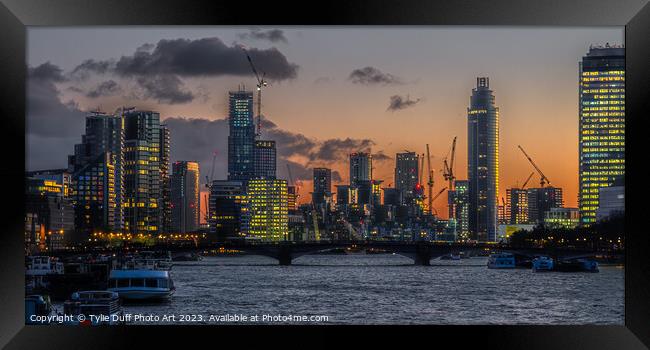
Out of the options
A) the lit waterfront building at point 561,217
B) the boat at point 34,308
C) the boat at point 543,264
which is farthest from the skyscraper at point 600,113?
the boat at point 34,308

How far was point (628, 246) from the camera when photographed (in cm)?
1131

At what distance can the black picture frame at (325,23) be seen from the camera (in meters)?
10.5

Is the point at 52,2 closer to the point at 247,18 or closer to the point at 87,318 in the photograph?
→ the point at 247,18

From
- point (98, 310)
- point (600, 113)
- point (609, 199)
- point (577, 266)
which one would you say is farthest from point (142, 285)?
point (600, 113)

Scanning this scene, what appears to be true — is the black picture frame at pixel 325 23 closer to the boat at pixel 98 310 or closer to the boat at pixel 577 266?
the boat at pixel 98 310

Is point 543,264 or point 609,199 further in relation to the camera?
point 609,199

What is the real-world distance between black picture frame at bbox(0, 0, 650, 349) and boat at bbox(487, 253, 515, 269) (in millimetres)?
56032

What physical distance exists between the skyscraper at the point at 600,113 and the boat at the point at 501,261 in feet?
153

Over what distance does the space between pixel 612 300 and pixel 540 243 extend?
39443 mm

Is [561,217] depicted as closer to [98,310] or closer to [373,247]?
[373,247]

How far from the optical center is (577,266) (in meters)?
61.6

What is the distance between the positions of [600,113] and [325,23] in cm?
11488

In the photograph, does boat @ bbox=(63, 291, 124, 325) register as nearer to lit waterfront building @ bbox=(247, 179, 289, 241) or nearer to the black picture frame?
the black picture frame

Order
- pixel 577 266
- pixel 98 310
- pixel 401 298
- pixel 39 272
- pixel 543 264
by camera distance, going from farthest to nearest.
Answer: pixel 577 266, pixel 543 264, pixel 39 272, pixel 401 298, pixel 98 310
